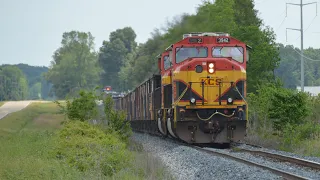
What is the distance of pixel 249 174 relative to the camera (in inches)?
458

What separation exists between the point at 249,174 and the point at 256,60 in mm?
30161

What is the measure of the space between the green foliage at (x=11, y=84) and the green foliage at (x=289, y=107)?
11692cm

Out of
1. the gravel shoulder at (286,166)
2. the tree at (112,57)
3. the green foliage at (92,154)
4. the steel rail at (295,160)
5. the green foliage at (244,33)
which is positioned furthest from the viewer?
the tree at (112,57)

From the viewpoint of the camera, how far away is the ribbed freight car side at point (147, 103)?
78.3 ft

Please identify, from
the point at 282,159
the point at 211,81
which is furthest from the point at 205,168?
the point at 211,81

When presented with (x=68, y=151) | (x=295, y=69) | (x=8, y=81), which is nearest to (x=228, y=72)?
(x=68, y=151)

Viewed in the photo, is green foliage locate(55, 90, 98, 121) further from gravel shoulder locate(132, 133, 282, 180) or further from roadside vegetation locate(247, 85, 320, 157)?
roadside vegetation locate(247, 85, 320, 157)

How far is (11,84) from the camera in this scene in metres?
144

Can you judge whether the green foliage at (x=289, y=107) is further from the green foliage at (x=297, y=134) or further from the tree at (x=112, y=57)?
the tree at (x=112, y=57)

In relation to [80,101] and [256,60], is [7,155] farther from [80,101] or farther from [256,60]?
[256,60]

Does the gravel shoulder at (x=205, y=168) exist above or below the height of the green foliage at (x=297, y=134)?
below

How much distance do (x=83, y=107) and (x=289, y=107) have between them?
7639mm

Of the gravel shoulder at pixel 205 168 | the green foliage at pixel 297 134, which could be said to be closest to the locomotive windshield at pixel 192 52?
the gravel shoulder at pixel 205 168

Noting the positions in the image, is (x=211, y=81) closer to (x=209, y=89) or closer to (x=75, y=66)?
(x=209, y=89)
